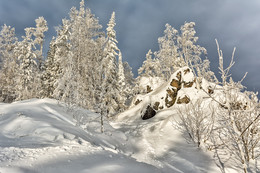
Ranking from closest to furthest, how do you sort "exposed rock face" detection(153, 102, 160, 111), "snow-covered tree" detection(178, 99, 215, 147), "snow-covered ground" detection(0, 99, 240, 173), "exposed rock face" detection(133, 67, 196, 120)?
"snow-covered ground" detection(0, 99, 240, 173) → "snow-covered tree" detection(178, 99, 215, 147) → "exposed rock face" detection(133, 67, 196, 120) → "exposed rock face" detection(153, 102, 160, 111)

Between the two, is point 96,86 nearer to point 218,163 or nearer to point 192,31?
point 218,163

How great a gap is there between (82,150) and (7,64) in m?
32.0

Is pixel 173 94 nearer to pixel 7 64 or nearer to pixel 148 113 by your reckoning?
pixel 148 113

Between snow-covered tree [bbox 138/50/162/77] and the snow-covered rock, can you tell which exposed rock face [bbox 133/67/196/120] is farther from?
snow-covered tree [bbox 138/50/162/77]

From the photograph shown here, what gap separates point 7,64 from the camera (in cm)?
2830

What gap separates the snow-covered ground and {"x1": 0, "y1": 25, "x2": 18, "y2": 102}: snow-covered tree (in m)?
19.8

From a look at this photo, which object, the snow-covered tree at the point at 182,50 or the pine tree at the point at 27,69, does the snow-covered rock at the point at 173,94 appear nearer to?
the snow-covered tree at the point at 182,50

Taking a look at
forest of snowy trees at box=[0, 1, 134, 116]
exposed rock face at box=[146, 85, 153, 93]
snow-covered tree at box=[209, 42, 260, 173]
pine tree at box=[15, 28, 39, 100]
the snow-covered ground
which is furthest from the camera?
exposed rock face at box=[146, 85, 153, 93]

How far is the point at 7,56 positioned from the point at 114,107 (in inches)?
902

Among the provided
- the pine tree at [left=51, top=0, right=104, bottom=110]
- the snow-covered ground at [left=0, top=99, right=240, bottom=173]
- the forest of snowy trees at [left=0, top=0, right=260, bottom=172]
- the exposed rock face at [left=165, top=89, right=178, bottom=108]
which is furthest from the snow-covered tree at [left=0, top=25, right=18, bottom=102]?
the exposed rock face at [left=165, top=89, right=178, bottom=108]

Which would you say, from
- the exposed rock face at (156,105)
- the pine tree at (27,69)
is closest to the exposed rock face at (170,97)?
the exposed rock face at (156,105)

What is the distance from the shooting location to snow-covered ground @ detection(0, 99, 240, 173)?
10.1 ft

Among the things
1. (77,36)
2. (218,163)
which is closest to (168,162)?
(218,163)

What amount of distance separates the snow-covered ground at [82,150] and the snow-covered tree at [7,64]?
65.0ft
